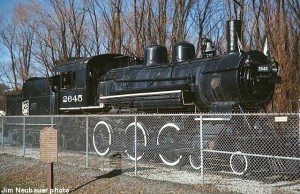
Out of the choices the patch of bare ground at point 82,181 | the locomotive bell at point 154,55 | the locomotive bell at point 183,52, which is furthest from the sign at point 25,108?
the locomotive bell at point 183,52

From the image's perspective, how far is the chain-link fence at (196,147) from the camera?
9461 millimetres

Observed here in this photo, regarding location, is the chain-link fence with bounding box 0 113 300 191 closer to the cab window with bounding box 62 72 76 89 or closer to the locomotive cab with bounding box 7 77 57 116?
the cab window with bounding box 62 72 76 89

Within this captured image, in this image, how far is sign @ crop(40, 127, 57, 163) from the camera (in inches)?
360

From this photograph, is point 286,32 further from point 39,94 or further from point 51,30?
point 51,30

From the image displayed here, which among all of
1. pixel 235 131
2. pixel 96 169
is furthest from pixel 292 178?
pixel 96 169

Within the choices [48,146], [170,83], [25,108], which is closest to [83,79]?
[170,83]

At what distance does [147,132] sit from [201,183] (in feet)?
10.8

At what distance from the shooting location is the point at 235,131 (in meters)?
9.87

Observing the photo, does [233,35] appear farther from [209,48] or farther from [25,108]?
[25,108]

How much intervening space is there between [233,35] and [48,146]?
5841mm

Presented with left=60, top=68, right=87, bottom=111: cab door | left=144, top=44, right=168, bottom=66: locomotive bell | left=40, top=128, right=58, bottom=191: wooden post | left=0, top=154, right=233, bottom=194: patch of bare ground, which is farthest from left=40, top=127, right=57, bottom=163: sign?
left=60, top=68, right=87, bottom=111: cab door

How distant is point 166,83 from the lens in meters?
12.2

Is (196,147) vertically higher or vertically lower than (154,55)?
lower

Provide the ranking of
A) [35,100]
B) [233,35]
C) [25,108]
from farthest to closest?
[25,108] → [35,100] → [233,35]
